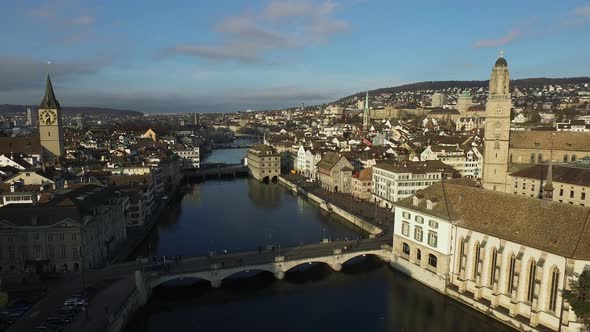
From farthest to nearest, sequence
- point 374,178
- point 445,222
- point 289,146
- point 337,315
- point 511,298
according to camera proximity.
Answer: point 289,146
point 374,178
point 445,222
point 337,315
point 511,298

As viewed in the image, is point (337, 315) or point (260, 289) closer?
point (337, 315)

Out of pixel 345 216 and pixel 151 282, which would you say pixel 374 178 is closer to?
pixel 345 216

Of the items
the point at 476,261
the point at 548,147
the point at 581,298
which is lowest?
the point at 476,261

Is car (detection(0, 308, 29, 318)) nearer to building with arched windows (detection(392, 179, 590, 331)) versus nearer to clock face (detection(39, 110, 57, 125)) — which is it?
building with arched windows (detection(392, 179, 590, 331))

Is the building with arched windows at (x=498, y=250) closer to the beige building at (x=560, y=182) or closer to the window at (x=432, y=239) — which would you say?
the window at (x=432, y=239)

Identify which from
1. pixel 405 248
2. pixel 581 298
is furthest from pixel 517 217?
pixel 405 248

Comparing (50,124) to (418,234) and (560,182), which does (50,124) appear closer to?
(418,234)

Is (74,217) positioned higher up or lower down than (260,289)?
higher up

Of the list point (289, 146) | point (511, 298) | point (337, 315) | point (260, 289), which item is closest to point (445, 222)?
point (511, 298)
